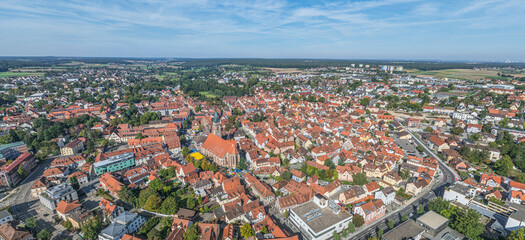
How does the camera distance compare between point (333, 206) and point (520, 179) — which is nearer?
point (333, 206)

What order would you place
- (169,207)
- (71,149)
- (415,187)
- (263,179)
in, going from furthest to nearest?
(71,149), (263,179), (415,187), (169,207)

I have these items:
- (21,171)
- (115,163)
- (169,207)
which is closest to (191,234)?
(169,207)

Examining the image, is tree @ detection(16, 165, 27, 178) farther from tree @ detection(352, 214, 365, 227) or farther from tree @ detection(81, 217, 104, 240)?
tree @ detection(352, 214, 365, 227)

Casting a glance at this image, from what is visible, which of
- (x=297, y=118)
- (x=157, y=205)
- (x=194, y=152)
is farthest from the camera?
(x=297, y=118)

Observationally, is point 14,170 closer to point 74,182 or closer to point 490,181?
point 74,182

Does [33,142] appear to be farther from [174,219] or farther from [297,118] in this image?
[297,118]

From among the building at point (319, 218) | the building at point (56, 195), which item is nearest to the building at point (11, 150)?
the building at point (56, 195)

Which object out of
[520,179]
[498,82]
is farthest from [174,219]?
[498,82]

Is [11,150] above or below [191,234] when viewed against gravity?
above
